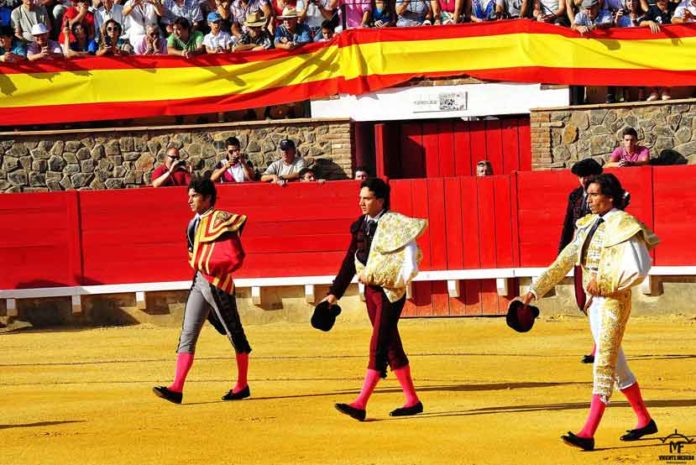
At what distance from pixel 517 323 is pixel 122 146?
9.51 meters

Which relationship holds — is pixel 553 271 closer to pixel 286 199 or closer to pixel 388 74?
pixel 286 199

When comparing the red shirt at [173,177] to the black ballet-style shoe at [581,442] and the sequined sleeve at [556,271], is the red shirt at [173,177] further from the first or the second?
the black ballet-style shoe at [581,442]

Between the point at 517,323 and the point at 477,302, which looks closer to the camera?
the point at 517,323

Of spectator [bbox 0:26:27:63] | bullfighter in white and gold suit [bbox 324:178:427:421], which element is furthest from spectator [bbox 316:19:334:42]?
bullfighter in white and gold suit [bbox 324:178:427:421]

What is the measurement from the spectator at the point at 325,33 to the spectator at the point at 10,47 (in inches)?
121

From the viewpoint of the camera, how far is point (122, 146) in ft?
54.0

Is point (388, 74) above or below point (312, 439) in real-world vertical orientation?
above

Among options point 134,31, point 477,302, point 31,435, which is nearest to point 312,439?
point 31,435

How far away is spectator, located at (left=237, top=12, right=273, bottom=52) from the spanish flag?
0.52ft

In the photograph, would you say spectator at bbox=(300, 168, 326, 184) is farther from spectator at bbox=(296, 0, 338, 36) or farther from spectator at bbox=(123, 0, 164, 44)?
spectator at bbox=(123, 0, 164, 44)

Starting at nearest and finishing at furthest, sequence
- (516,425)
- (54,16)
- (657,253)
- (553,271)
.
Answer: (553,271) < (516,425) < (657,253) < (54,16)

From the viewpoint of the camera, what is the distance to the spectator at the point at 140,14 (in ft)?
53.3

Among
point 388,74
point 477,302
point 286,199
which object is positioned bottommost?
point 477,302

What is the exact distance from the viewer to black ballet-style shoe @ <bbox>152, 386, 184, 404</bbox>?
9.17m
